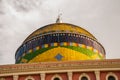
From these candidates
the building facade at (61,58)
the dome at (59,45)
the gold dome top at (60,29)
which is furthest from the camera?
the gold dome top at (60,29)

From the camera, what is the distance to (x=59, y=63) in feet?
128

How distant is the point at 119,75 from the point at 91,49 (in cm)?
1062

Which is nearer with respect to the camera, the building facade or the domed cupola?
the building facade

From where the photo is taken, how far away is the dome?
1815 inches

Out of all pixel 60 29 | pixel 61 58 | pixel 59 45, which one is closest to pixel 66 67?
pixel 61 58

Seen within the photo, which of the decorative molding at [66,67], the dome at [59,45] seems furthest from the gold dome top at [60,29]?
the decorative molding at [66,67]

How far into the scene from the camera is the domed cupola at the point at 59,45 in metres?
46.1

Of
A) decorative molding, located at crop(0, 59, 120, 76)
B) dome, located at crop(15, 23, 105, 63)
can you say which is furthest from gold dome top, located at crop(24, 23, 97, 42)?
decorative molding, located at crop(0, 59, 120, 76)

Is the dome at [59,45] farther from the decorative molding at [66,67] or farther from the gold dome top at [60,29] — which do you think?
the decorative molding at [66,67]

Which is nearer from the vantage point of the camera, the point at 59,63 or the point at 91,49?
the point at 59,63

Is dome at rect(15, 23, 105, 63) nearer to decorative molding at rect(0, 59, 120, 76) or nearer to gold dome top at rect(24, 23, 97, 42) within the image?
gold dome top at rect(24, 23, 97, 42)

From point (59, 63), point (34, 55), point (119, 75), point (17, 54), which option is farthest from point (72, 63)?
point (17, 54)

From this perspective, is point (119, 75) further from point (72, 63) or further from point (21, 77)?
point (21, 77)

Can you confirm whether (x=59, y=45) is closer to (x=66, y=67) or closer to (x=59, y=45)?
(x=59, y=45)
